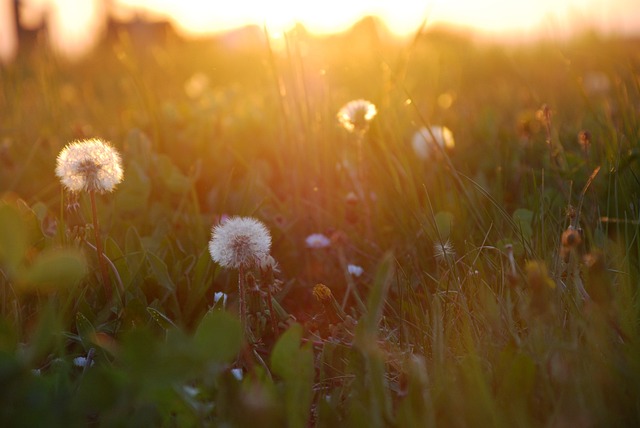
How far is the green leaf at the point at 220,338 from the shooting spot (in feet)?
3.37

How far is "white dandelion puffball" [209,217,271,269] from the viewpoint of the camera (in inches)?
56.4

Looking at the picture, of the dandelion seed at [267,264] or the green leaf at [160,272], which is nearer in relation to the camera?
the dandelion seed at [267,264]

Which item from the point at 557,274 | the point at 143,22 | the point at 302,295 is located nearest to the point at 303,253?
the point at 302,295

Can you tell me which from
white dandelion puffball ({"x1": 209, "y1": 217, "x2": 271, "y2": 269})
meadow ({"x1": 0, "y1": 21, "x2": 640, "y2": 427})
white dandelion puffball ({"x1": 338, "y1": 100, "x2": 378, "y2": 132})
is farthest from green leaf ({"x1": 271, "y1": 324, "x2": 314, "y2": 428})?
white dandelion puffball ({"x1": 338, "y1": 100, "x2": 378, "y2": 132})

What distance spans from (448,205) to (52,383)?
1.25 meters

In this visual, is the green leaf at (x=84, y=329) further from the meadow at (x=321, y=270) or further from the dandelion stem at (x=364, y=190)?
the dandelion stem at (x=364, y=190)

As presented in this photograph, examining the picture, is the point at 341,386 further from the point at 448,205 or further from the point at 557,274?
the point at 448,205

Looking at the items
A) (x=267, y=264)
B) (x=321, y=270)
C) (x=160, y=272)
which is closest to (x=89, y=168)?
(x=160, y=272)

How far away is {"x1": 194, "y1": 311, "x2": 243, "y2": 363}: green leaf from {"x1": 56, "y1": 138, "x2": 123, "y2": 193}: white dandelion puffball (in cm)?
62

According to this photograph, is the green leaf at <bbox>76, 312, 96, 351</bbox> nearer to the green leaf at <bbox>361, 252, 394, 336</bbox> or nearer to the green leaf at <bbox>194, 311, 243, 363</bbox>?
the green leaf at <bbox>194, 311, 243, 363</bbox>

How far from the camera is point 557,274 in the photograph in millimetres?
1433

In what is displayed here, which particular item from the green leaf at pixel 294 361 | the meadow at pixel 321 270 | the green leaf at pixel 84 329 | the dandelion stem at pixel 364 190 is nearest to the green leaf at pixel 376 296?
the meadow at pixel 321 270

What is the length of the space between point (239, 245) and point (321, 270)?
562 mm

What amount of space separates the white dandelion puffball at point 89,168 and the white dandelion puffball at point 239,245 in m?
0.30
